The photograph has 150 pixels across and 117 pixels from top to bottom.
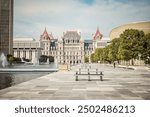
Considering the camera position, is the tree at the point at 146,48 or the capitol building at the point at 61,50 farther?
the capitol building at the point at 61,50

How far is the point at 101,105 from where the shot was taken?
672 centimetres

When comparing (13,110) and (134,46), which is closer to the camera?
(13,110)

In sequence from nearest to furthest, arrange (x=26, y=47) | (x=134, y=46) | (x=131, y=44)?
1. (x=134, y=46)
2. (x=131, y=44)
3. (x=26, y=47)

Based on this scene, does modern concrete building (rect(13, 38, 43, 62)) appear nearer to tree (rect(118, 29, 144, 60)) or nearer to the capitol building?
the capitol building

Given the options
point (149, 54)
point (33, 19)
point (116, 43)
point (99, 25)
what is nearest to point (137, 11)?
point (99, 25)

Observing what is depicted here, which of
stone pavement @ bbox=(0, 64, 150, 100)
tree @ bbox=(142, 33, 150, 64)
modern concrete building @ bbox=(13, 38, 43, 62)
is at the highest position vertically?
modern concrete building @ bbox=(13, 38, 43, 62)

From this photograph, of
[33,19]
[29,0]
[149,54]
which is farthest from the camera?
[149,54]

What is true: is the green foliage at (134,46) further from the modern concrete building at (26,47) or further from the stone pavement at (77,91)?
the stone pavement at (77,91)

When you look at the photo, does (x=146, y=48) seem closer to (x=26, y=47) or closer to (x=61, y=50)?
(x=26, y=47)

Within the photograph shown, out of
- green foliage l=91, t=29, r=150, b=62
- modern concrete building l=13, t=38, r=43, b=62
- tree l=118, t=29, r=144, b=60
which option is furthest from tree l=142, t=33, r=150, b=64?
modern concrete building l=13, t=38, r=43, b=62

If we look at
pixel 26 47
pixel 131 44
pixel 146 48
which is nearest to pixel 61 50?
pixel 26 47

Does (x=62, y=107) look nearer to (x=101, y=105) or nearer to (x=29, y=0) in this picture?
(x=101, y=105)

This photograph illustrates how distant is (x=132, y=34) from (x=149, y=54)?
4505 mm

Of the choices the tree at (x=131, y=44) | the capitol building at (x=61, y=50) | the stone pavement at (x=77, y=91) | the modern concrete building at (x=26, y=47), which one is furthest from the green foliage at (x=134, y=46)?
the capitol building at (x=61, y=50)
